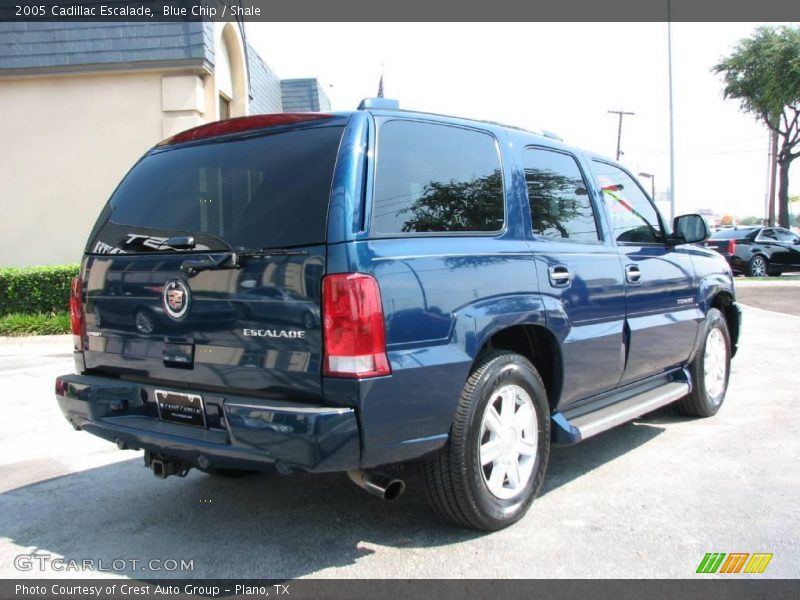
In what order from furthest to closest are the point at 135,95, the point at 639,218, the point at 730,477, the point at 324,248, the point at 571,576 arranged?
1. the point at 135,95
2. the point at 639,218
3. the point at 730,477
4. the point at 571,576
5. the point at 324,248

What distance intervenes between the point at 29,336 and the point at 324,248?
966 cm

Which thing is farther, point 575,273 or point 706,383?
point 706,383

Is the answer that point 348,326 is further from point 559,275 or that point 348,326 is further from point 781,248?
point 781,248

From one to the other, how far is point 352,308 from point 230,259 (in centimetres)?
62

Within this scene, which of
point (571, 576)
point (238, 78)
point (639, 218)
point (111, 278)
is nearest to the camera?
point (571, 576)

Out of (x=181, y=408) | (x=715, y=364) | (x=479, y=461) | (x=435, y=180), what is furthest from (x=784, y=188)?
(x=181, y=408)

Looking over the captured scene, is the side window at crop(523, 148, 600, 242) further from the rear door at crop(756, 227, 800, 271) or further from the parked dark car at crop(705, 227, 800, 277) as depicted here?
the rear door at crop(756, 227, 800, 271)

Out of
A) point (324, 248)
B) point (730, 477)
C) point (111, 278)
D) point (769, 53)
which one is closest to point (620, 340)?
point (730, 477)

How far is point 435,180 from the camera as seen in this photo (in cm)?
344

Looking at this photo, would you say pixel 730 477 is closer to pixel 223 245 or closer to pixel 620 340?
pixel 620 340

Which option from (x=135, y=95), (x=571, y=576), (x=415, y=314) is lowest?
(x=571, y=576)

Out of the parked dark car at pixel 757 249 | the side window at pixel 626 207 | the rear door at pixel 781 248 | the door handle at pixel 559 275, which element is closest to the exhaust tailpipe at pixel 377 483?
the door handle at pixel 559 275

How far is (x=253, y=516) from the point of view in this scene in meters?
3.84

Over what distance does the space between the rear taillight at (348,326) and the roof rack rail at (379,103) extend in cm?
93
